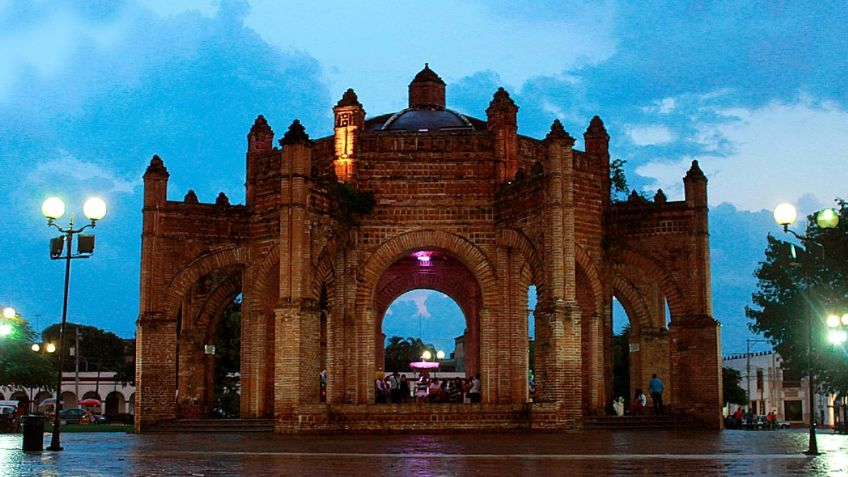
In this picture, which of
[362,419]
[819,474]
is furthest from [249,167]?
[819,474]

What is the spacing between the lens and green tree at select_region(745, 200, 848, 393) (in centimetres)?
3312

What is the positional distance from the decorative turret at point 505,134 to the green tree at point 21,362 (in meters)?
16.6

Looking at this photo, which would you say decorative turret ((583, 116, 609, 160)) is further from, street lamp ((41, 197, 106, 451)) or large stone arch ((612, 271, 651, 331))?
street lamp ((41, 197, 106, 451))

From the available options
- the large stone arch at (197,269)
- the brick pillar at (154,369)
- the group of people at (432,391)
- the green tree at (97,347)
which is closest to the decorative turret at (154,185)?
the large stone arch at (197,269)

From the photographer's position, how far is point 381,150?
27797mm

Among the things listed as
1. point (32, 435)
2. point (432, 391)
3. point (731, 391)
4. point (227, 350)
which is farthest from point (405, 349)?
point (32, 435)

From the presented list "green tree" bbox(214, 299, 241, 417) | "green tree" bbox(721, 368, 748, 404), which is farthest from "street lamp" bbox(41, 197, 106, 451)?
"green tree" bbox(721, 368, 748, 404)

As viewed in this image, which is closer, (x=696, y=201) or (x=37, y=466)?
(x=37, y=466)

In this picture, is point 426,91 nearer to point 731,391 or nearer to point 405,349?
point 731,391

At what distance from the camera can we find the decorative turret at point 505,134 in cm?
2748

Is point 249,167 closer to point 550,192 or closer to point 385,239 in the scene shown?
point 385,239

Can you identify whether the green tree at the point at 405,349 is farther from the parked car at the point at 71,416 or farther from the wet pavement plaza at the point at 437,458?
the wet pavement plaza at the point at 437,458

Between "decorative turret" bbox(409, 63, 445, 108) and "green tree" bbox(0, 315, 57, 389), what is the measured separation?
14.4 meters

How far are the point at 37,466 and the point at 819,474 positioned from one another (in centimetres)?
893
